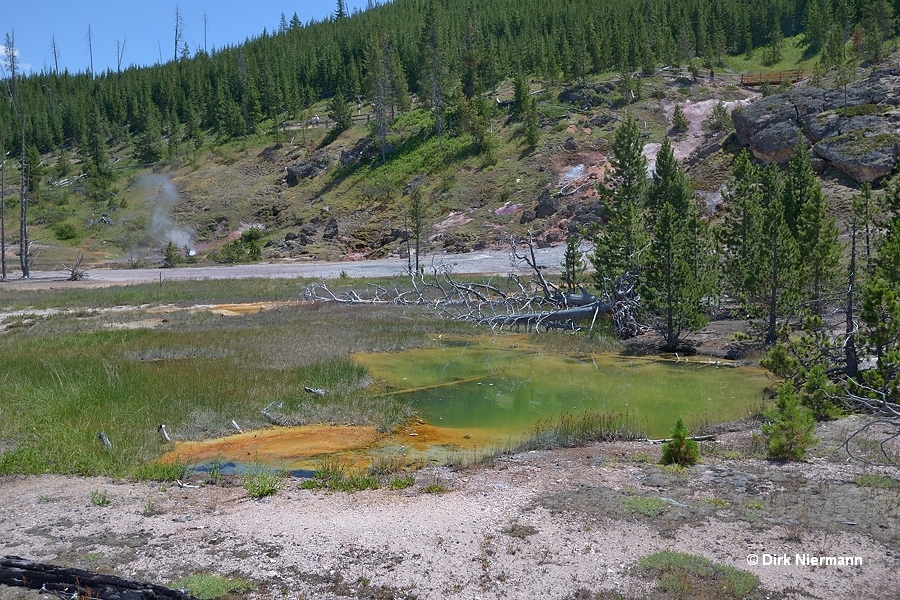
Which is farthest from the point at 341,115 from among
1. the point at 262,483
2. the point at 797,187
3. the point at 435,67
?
the point at 262,483

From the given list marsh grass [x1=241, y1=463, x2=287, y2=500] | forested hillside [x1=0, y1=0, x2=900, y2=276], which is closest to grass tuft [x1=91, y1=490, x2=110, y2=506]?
marsh grass [x1=241, y1=463, x2=287, y2=500]

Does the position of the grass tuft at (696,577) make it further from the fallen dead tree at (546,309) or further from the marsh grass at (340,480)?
the fallen dead tree at (546,309)

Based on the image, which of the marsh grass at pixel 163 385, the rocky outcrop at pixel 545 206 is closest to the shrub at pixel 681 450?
the marsh grass at pixel 163 385

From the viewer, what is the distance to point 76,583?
639 cm

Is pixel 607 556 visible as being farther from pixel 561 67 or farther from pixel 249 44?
pixel 249 44

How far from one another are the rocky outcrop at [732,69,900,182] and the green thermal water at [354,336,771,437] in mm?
30499

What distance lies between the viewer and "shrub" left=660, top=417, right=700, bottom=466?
32.9 feet

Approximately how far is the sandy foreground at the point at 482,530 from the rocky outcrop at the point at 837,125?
132 feet

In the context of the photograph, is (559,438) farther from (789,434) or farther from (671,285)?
(671,285)

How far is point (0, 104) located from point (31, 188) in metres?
42.0

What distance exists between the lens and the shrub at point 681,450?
1003 cm

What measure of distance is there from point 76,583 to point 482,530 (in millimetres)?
Result: 4054

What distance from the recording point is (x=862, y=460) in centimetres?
959

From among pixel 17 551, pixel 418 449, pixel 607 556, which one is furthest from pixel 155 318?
pixel 607 556
